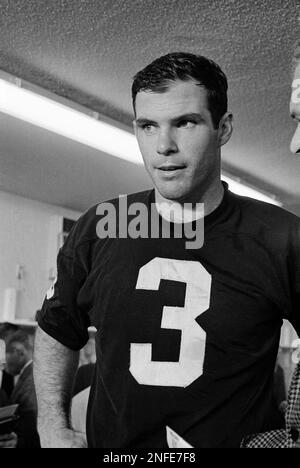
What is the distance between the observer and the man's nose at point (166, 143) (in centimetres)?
121

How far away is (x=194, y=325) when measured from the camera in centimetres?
125

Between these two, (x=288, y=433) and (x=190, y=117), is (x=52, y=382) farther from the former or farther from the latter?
(x=190, y=117)

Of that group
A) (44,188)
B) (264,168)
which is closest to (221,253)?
(264,168)

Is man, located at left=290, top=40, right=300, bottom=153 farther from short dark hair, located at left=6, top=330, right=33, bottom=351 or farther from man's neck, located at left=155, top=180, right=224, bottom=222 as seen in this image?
short dark hair, located at left=6, top=330, right=33, bottom=351

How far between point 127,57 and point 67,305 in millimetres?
1938

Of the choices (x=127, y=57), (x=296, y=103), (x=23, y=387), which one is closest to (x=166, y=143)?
(x=296, y=103)

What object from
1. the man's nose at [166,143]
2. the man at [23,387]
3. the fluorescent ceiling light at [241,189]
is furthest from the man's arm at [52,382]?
the fluorescent ceiling light at [241,189]

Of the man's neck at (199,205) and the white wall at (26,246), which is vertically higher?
the white wall at (26,246)

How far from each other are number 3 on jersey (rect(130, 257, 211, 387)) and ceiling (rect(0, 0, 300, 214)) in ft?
5.27

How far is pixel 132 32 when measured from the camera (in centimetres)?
274

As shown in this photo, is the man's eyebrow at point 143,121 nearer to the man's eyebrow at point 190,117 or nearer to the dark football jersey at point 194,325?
the man's eyebrow at point 190,117

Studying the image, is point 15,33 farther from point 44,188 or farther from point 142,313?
point 44,188
